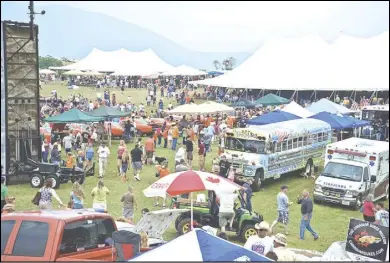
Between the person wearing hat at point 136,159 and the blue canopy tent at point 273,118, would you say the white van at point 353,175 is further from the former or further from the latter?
the blue canopy tent at point 273,118

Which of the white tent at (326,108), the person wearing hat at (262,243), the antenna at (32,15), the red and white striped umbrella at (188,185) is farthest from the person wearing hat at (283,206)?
the white tent at (326,108)

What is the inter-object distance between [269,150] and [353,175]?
323 centimetres

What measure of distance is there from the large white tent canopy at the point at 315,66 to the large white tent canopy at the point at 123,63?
1291 centimetres

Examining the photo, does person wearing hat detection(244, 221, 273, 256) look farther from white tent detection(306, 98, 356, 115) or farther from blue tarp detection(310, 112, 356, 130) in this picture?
white tent detection(306, 98, 356, 115)

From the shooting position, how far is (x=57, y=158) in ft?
66.6

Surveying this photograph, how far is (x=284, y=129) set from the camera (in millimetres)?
20125

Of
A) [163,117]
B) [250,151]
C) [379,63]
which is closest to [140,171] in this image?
[250,151]

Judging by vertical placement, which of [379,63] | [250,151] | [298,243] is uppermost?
[379,63]

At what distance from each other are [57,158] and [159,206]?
20.5 ft

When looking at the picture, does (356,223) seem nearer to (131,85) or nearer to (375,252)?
(375,252)

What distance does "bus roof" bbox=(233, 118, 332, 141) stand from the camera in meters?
19.1

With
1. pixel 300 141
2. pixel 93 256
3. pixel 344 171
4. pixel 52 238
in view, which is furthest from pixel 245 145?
pixel 52 238

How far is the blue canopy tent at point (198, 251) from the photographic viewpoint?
20.7 feet

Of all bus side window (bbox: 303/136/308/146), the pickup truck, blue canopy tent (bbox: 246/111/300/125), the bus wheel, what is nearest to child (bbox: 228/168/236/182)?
the bus wheel
